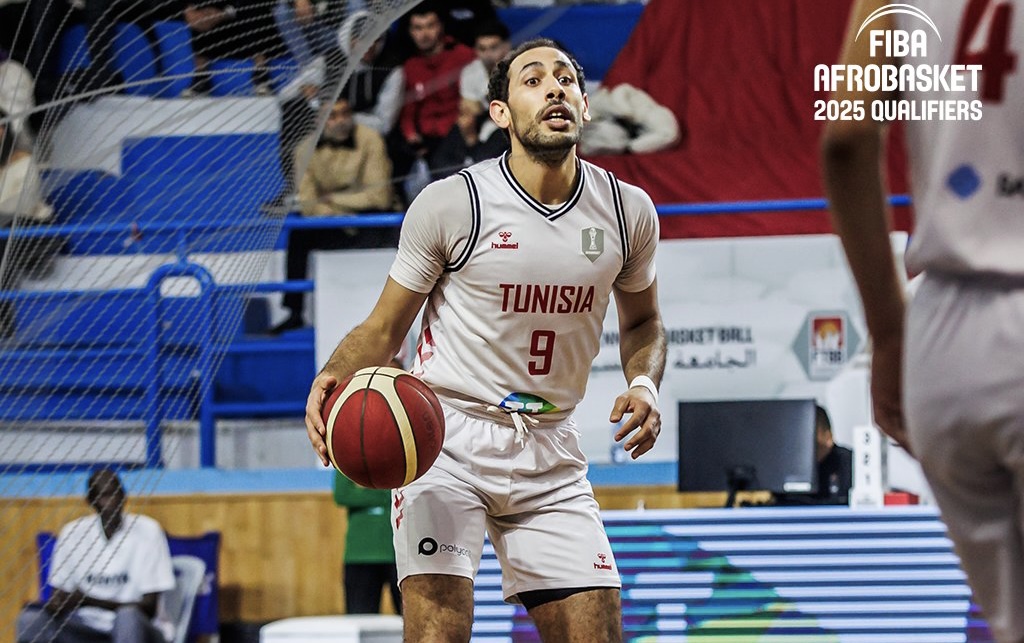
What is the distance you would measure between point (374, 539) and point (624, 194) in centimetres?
399

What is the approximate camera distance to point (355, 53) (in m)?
7.43

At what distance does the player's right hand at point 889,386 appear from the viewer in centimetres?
199

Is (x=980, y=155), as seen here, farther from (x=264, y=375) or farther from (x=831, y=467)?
(x=264, y=375)

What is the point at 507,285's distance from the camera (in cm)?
393

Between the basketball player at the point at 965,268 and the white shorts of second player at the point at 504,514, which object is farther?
the white shorts of second player at the point at 504,514

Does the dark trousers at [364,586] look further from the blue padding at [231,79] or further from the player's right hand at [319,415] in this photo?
the player's right hand at [319,415]

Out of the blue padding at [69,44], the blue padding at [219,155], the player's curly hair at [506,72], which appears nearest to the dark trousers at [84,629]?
the blue padding at [219,155]

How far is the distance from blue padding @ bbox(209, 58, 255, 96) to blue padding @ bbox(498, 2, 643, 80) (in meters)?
2.15

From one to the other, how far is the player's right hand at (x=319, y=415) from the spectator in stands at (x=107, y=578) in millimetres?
4264

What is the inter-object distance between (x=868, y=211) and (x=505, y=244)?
2.10 meters

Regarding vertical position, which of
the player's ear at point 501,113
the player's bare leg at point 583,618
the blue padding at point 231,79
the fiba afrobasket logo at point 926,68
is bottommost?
the player's bare leg at point 583,618

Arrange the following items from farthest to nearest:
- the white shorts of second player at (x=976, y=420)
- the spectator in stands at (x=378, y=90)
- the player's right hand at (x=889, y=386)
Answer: the spectator in stands at (x=378, y=90)
the player's right hand at (x=889, y=386)
the white shorts of second player at (x=976, y=420)

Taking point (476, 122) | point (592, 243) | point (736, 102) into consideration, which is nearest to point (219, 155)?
point (476, 122)

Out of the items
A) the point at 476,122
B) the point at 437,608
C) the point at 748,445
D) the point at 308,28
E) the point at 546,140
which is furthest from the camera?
the point at 476,122
